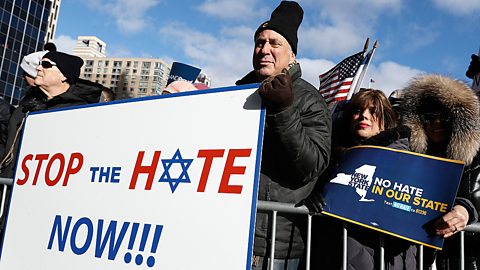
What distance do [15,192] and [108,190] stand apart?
0.88m

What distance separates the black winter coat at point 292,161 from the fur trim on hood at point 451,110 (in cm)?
69

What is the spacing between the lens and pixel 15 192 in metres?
2.83

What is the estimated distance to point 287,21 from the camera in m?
2.59

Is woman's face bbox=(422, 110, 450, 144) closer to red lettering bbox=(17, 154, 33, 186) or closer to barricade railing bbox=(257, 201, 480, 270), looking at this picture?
barricade railing bbox=(257, 201, 480, 270)

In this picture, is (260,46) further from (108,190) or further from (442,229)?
(442,229)

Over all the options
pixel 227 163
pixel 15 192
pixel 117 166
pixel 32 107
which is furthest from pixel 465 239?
pixel 32 107

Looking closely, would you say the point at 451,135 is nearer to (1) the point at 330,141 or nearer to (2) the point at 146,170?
(1) the point at 330,141

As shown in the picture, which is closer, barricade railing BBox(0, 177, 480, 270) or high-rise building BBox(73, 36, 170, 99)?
barricade railing BBox(0, 177, 480, 270)

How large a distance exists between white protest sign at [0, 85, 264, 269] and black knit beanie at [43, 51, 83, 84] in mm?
986

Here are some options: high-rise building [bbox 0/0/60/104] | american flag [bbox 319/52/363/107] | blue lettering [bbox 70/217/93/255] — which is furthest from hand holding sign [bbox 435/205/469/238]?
high-rise building [bbox 0/0/60/104]

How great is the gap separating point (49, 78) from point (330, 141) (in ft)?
8.01

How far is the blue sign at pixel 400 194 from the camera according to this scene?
7.16ft

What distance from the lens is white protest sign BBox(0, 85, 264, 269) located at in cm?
193

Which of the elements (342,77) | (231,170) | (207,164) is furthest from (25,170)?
(342,77)
